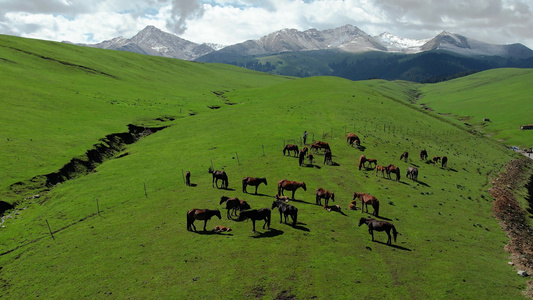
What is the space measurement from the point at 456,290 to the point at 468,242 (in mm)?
8947

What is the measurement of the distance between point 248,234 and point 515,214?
3263cm

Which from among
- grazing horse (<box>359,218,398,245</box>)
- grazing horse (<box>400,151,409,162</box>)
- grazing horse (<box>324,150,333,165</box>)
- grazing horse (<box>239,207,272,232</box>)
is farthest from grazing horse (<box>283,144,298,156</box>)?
grazing horse (<box>239,207,272,232</box>)

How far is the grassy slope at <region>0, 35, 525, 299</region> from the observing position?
17.9 metres

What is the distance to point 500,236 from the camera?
1120 inches

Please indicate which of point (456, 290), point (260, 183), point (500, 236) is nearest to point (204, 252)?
point (260, 183)

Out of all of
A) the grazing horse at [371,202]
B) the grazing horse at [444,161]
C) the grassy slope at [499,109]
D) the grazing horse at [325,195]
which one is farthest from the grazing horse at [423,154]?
the grassy slope at [499,109]

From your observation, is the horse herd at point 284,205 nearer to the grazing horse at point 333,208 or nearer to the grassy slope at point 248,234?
the grazing horse at point 333,208

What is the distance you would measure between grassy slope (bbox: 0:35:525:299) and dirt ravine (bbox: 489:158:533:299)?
1.11 m

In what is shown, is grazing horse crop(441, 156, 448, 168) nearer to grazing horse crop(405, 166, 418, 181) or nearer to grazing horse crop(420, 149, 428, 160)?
grazing horse crop(420, 149, 428, 160)

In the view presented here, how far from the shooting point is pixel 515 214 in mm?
35750

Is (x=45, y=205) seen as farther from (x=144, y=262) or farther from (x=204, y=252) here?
(x=204, y=252)

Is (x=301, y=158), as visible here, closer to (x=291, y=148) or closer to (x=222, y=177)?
(x=291, y=148)

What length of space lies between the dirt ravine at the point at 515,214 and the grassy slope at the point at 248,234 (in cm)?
111

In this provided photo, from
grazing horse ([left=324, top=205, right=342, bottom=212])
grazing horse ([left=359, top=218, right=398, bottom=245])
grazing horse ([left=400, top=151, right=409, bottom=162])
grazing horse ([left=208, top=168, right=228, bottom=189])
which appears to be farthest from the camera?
grazing horse ([left=400, top=151, right=409, bottom=162])
